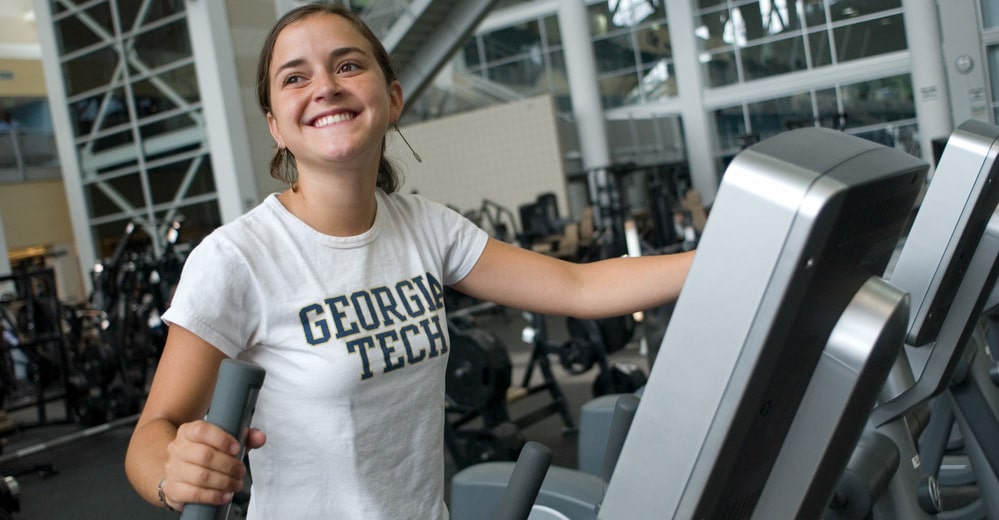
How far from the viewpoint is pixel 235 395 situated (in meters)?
0.59

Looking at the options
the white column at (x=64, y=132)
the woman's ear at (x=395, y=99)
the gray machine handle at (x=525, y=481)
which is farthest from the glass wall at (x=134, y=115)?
the gray machine handle at (x=525, y=481)

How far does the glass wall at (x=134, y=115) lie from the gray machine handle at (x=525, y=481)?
28.6 ft

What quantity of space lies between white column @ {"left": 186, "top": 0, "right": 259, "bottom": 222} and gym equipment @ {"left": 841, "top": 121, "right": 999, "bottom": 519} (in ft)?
21.9

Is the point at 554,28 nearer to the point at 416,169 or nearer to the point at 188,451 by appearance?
the point at 416,169

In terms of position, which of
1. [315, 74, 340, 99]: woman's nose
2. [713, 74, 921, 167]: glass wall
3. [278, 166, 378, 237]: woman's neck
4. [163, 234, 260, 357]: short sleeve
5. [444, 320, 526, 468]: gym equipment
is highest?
[713, 74, 921, 167]: glass wall

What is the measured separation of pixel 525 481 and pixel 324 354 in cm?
37

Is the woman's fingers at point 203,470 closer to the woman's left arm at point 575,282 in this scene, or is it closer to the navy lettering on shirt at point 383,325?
the navy lettering on shirt at point 383,325

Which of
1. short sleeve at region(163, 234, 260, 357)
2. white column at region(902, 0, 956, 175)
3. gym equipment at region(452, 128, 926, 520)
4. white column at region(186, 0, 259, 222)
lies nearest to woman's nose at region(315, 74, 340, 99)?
short sleeve at region(163, 234, 260, 357)

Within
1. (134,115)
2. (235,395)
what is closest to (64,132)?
(134,115)

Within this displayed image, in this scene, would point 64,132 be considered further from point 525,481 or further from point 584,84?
point 525,481

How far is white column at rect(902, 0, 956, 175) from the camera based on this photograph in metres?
11.5

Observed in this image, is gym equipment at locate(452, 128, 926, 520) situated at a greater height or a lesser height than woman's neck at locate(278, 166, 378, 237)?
lesser

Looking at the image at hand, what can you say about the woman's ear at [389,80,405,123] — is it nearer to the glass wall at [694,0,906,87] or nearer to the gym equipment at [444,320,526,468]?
the gym equipment at [444,320,526,468]

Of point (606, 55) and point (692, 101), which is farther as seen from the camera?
point (606, 55)
